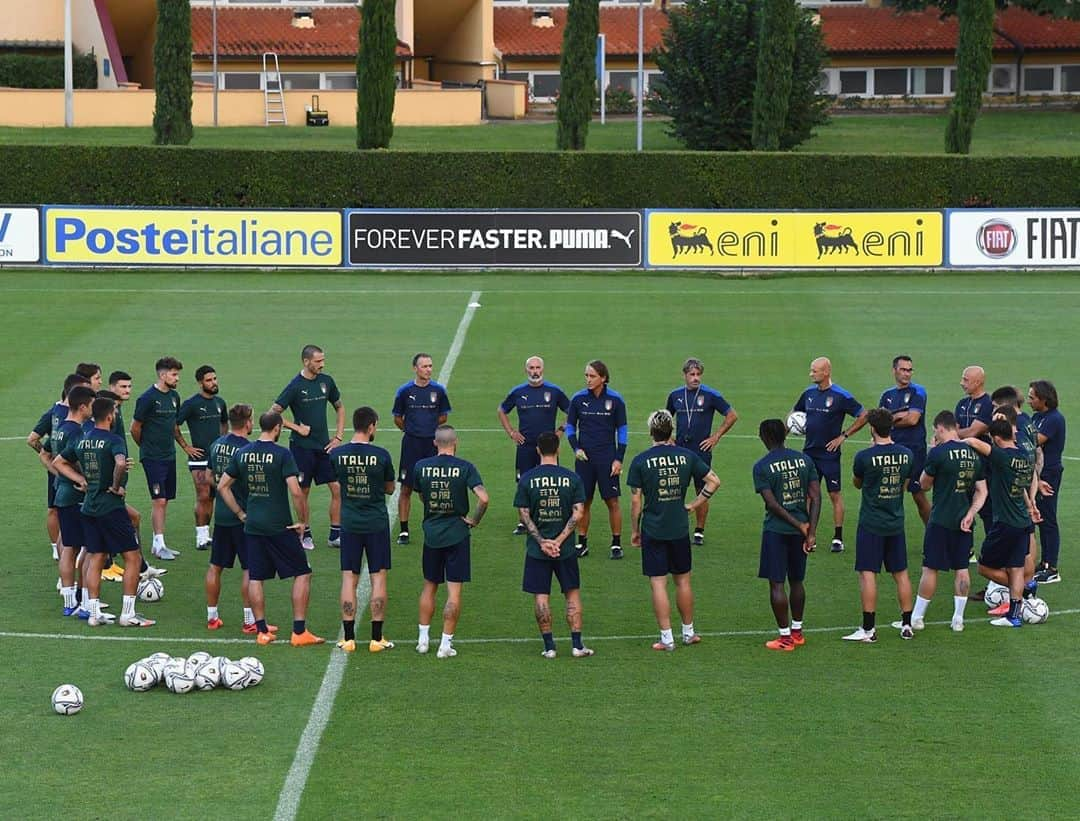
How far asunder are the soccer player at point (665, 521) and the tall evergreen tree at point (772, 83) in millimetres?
35513

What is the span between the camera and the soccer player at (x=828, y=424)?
18266 mm

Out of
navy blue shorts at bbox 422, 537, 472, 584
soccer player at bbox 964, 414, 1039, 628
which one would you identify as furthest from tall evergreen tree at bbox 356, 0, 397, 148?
navy blue shorts at bbox 422, 537, 472, 584

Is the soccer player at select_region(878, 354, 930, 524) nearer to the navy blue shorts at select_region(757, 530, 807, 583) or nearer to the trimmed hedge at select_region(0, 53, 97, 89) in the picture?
the navy blue shorts at select_region(757, 530, 807, 583)

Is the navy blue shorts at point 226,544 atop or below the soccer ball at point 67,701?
atop

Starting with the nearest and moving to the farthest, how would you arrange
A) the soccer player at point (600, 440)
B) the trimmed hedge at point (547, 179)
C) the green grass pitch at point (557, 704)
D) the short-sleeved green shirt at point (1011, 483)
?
the green grass pitch at point (557, 704) → the short-sleeved green shirt at point (1011, 483) → the soccer player at point (600, 440) → the trimmed hedge at point (547, 179)

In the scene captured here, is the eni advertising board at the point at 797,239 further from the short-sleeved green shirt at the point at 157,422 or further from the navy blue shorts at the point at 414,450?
the short-sleeved green shirt at the point at 157,422

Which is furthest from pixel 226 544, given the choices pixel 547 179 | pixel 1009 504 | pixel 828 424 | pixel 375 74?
pixel 375 74

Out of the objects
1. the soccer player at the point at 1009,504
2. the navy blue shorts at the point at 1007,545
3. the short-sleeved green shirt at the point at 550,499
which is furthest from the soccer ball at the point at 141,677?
the navy blue shorts at the point at 1007,545

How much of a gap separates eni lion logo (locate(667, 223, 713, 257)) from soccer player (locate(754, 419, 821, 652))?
82.2 feet

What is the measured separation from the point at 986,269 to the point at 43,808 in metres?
32.5

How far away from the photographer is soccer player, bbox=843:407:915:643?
14789 millimetres

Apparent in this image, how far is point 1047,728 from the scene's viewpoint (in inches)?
499

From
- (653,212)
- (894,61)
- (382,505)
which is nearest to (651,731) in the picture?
(382,505)

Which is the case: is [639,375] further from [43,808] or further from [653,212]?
[43,808]
